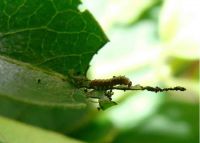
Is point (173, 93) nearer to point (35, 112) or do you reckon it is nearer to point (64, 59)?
point (35, 112)

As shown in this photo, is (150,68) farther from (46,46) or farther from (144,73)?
(46,46)

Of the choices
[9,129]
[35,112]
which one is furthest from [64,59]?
[35,112]

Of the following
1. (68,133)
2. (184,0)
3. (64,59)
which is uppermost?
(184,0)

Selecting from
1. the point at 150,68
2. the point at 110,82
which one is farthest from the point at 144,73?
the point at 110,82

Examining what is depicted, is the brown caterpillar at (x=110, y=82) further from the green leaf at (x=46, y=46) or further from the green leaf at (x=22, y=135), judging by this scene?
the green leaf at (x=22, y=135)

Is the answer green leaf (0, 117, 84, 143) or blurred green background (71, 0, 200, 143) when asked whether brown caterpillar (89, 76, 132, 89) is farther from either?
blurred green background (71, 0, 200, 143)

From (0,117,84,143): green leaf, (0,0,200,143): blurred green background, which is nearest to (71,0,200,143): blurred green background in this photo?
(0,0,200,143): blurred green background
